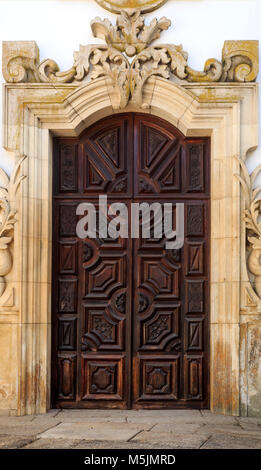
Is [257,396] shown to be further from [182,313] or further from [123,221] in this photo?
[123,221]

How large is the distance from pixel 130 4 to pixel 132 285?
9.11ft

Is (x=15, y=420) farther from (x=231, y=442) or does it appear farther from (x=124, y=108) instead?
(x=124, y=108)

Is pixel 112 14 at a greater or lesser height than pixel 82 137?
greater

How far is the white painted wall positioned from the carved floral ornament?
A: 11cm

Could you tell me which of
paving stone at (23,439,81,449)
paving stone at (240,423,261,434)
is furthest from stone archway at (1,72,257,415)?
paving stone at (23,439,81,449)

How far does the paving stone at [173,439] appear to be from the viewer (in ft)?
16.5

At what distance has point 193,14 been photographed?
6.57 metres

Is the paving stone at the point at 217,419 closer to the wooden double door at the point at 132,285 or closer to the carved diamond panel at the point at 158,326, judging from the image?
the wooden double door at the point at 132,285

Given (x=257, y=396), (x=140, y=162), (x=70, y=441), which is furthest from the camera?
(x=140, y=162)

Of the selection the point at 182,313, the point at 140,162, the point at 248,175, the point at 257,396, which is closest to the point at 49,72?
the point at 140,162

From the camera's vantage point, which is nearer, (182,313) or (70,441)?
(70,441)

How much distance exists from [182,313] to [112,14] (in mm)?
3039

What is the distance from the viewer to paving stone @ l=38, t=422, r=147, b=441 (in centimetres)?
533

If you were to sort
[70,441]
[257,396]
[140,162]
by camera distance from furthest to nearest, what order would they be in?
[140,162]
[257,396]
[70,441]
